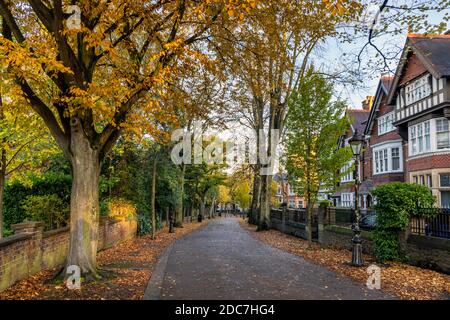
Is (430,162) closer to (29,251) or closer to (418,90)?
(418,90)

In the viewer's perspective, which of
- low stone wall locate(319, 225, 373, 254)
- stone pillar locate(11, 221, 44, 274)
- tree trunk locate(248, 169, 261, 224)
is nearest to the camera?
stone pillar locate(11, 221, 44, 274)

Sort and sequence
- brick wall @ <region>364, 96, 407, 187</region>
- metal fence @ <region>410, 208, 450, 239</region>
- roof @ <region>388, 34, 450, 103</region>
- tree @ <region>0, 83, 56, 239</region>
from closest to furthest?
metal fence @ <region>410, 208, 450, 239</region> → tree @ <region>0, 83, 56, 239</region> → roof @ <region>388, 34, 450, 103</region> → brick wall @ <region>364, 96, 407, 187</region>

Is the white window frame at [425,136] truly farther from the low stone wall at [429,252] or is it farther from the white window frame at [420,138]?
the low stone wall at [429,252]

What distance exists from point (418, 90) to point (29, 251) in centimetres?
2689

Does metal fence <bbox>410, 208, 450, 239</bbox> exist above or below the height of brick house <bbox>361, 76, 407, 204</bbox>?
below

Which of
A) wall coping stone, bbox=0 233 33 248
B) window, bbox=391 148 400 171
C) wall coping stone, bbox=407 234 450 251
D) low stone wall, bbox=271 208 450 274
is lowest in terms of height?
low stone wall, bbox=271 208 450 274

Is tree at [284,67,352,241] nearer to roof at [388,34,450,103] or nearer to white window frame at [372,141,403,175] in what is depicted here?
roof at [388,34,450,103]

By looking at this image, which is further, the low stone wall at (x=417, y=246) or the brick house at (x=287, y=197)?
the brick house at (x=287, y=197)

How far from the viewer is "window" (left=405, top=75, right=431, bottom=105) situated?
84.9 feet

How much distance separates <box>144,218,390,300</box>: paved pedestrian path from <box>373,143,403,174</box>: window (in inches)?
900

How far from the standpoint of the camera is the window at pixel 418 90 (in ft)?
84.9

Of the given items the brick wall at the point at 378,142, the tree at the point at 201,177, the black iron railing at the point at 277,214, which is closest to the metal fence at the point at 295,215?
the black iron railing at the point at 277,214

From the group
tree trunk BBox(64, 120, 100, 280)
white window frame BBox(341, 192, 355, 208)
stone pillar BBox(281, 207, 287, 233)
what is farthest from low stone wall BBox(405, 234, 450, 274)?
white window frame BBox(341, 192, 355, 208)

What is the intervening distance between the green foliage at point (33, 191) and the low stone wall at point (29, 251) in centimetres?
469
